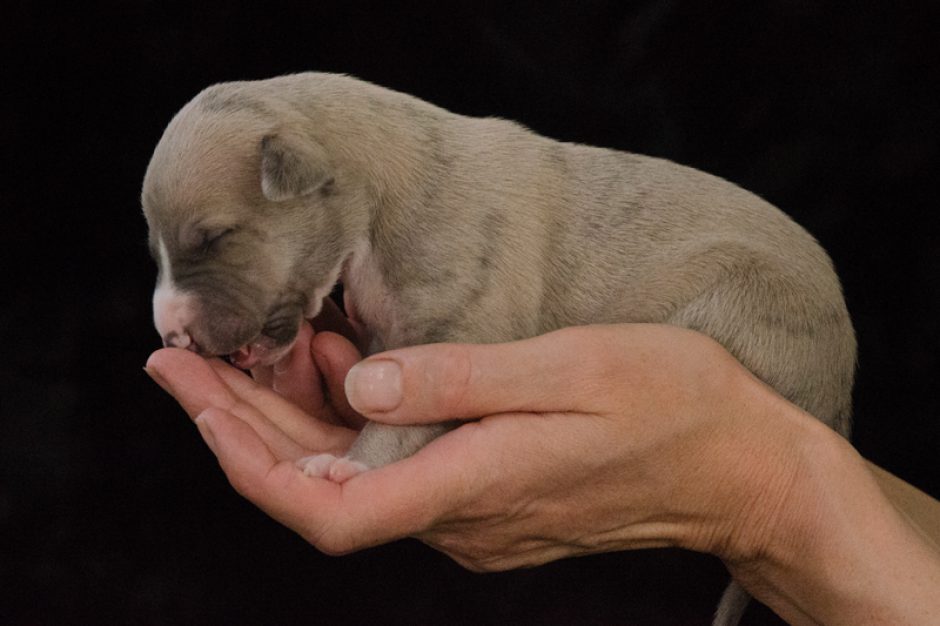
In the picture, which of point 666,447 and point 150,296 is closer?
point 666,447

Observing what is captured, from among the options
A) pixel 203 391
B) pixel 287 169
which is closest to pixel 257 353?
pixel 203 391

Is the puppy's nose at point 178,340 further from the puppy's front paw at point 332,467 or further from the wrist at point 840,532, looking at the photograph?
the wrist at point 840,532

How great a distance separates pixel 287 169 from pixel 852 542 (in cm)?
167

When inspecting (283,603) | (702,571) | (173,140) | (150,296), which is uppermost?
(173,140)

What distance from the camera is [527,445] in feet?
7.36

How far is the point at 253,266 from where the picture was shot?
2.25 metres

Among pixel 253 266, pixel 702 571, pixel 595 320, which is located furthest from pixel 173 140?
pixel 702 571

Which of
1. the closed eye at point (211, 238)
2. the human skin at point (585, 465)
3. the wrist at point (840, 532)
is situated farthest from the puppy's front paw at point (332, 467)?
the wrist at point (840, 532)

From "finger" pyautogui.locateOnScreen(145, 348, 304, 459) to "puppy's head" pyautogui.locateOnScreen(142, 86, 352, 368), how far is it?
0.43 feet

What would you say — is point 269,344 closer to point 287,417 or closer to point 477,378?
point 287,417

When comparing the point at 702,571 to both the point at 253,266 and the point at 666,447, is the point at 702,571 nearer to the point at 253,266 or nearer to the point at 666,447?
the point at 666,447

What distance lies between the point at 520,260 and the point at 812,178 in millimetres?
1273

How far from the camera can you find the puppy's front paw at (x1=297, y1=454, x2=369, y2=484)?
7.36ft

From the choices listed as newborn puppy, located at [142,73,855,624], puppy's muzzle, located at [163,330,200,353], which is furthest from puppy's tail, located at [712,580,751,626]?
puppy's muzzle, located at [163,330,200,353]
